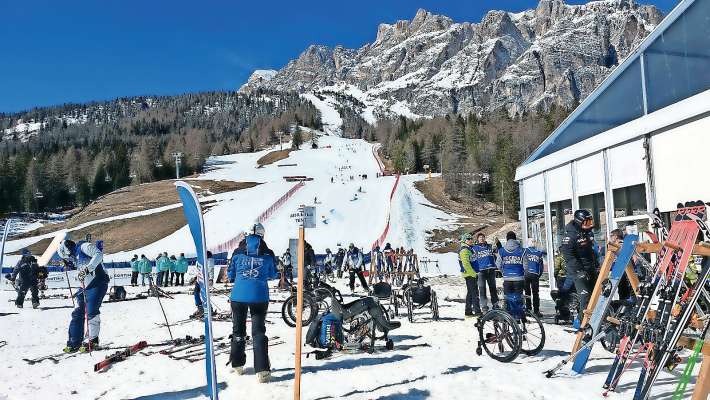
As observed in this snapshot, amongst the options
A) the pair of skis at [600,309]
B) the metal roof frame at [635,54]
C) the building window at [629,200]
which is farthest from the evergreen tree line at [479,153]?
the pair of skis at [600,309]

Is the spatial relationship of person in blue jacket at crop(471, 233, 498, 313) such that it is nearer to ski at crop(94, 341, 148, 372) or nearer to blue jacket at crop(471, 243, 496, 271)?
blue jacket at crop(471, 243, 496, 271)

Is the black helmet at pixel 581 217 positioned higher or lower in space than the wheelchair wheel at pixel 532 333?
higher

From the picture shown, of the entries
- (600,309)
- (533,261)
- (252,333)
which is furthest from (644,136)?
(252,333)

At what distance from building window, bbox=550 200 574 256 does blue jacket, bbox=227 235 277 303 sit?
10274 millimetres

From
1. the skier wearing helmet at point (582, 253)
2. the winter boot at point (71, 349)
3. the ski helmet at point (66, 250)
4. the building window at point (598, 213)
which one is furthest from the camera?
the building window at point (598, 213)

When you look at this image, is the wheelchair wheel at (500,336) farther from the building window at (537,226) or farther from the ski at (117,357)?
the building window at (537,226)

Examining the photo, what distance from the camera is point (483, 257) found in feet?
33.0

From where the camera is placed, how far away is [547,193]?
15227 millimetres

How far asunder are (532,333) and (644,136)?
5426 mm

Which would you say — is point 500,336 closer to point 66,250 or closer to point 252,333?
point 252,333

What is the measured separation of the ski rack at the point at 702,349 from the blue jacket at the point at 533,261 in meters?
4.76

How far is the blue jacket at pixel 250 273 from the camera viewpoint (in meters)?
6.23

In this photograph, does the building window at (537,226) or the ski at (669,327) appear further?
A: the building window at (537,226)

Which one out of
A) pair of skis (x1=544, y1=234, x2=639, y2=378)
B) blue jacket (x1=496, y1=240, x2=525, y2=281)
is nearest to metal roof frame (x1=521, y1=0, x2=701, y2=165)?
blue jacket (x1=496, y1=240, x2=525, y2=281)
